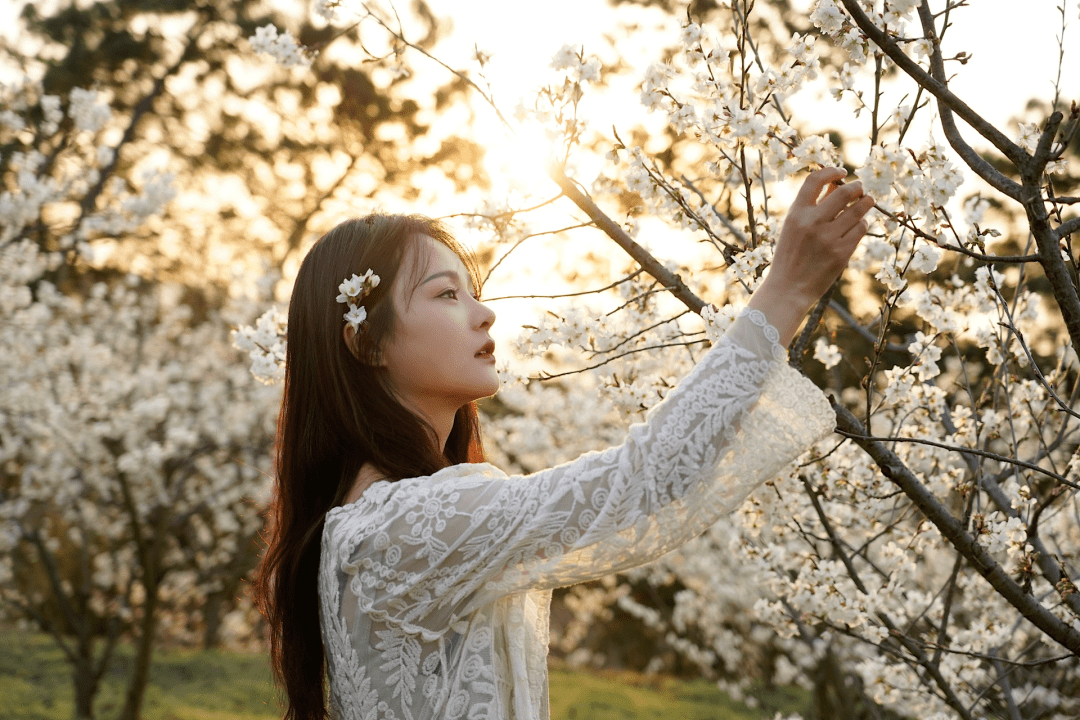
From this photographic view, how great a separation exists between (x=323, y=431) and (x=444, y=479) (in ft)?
1.15

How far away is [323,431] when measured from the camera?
148 cm

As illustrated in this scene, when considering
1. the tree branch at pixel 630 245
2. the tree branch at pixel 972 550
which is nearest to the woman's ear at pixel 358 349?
the tree branch at pixel 630 245

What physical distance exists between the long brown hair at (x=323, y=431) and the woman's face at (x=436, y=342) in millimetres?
20

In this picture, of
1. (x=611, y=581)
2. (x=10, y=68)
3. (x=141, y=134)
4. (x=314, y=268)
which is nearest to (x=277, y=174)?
(x=141, y=134)

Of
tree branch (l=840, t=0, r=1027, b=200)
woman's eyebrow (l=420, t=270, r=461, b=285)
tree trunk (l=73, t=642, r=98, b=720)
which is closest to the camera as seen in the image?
tree branch (l=840, t=0, r=1027, b=200)

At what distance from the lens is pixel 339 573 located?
1273mm

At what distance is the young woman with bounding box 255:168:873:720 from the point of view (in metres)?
1.04

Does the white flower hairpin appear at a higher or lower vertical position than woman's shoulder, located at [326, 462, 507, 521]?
higher

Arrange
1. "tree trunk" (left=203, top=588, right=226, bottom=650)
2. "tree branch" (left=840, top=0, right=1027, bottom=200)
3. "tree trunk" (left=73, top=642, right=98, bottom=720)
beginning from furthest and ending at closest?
"tree trunk" (left=203, top=588, right=226, bottom=650)
"tree trunk" (left=73, top=642, right=98, bottom=720)
"tree branch" (left=840, top=0, right=1027, bottom=200)

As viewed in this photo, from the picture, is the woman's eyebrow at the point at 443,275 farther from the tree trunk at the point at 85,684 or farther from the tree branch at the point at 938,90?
the tree trunk at the point at 85,684

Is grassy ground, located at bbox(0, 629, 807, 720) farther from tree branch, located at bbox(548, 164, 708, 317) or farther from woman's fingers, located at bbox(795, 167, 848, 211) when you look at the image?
woman's fingers, located at bbox(795, 167, 848, 211)

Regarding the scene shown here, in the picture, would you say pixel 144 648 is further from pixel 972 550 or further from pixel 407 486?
pixel 972 550

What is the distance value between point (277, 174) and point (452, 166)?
248cm

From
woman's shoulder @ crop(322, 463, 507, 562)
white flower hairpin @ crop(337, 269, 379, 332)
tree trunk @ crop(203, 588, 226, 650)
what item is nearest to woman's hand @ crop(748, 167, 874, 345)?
woman's shoulder @ crop(322, 463, 507, 562)
